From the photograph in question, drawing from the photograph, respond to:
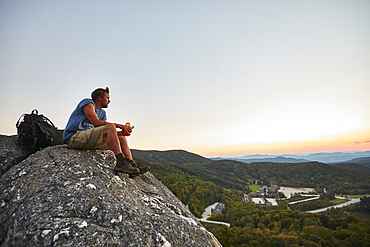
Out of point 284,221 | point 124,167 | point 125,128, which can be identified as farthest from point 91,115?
point 284,221

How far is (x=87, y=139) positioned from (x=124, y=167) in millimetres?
1260

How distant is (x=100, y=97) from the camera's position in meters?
6.47

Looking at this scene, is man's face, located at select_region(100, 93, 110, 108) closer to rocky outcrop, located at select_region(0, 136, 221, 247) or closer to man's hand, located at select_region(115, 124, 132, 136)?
man's hand, located at select_region(115, 124, 132, 136)

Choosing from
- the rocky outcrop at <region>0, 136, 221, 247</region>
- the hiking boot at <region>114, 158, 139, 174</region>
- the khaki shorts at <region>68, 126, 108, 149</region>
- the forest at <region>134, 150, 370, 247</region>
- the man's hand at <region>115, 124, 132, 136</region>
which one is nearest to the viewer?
the rocky outcrop at <region>0, 136, 221, 247</region>

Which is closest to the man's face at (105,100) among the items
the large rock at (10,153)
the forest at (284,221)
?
the large rock at (10,153)

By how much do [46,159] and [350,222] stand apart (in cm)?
10922

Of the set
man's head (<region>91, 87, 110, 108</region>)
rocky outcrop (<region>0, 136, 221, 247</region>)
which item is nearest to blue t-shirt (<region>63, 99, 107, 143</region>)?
man's head (<region>91, 87, 110, 108</region>)

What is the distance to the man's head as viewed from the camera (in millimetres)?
6438

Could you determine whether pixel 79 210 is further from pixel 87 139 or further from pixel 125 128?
pixel 125 128

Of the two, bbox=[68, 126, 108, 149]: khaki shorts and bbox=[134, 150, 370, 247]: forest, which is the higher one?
bbox=[68, 126, 108, 149]: khaki shorts

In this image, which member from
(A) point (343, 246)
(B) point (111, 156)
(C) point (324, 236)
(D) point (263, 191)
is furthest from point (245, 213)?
(B) point (111, 156)

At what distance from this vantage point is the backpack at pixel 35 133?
6672mm

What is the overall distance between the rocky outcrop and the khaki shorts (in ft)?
1.25

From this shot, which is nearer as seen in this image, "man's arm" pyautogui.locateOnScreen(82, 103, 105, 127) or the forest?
"man's arm" pyautogui.locateOnScreen(82, 103, 105, 127)
